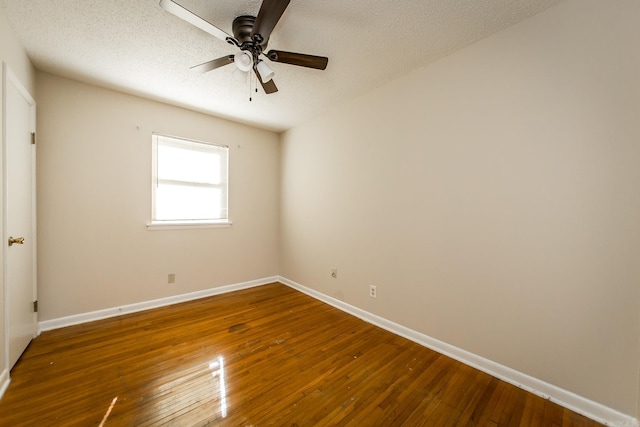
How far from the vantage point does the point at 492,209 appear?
1881 millimetres

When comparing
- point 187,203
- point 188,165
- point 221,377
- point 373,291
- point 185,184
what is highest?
point 188,165

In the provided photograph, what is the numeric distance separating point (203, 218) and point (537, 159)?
143 inches

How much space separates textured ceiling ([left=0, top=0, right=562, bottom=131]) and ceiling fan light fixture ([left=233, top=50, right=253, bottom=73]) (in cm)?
24

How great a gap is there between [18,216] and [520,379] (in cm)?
394

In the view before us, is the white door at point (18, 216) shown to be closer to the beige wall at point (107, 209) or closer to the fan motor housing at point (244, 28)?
the beige wall at point (107, 209)

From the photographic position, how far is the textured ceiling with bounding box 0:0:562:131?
1632 millimetres

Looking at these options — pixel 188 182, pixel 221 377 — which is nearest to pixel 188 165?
pixel 188 182

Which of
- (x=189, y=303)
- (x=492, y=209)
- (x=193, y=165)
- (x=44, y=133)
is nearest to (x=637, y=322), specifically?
(x=492, y=209)

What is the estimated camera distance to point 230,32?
1.91 meters

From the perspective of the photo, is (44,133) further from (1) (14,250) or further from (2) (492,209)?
(2) (492,209)

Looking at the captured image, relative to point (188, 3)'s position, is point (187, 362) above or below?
below

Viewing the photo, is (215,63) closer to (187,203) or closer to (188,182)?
(188,182)

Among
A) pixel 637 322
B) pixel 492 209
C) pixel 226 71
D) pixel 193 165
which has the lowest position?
pixel 637 322

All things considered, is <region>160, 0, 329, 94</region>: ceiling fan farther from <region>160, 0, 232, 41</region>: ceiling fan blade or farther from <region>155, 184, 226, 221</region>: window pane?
<region>155, 184, 226, 221</region>: window pane
